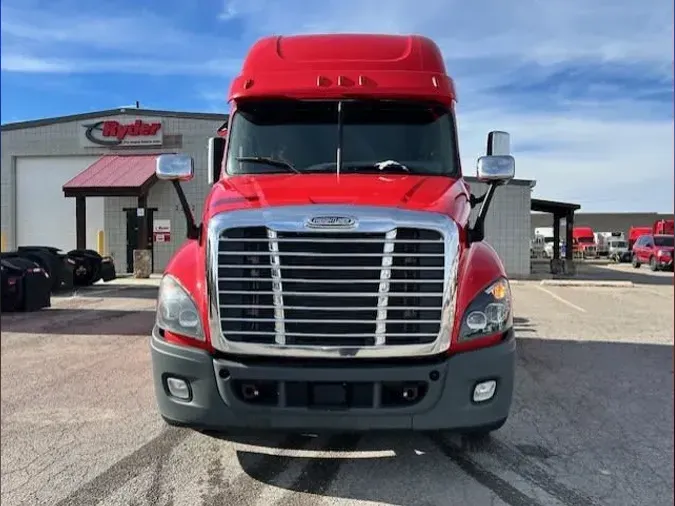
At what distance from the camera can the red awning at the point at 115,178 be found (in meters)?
20.1

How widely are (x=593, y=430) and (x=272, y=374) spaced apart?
2839mm

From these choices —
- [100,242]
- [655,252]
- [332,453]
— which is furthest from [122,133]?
[655,252]

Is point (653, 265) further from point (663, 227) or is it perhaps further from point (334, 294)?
point (334, 294)

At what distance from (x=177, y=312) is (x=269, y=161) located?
1474 mm

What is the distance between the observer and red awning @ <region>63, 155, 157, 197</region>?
20.1 m

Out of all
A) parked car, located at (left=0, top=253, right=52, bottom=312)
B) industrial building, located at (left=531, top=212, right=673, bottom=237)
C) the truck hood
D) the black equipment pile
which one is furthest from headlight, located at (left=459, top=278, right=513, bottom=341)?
industrial building, located at (left=531, top=212, right=673, bottom=237)

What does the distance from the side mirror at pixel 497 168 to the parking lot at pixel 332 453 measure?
185cm

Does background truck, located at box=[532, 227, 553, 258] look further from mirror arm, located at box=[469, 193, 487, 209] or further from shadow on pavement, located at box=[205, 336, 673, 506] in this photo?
mirror arm, located at box=[469, 193, 487, 209]

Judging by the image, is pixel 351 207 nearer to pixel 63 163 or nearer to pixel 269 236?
pixel 269 236

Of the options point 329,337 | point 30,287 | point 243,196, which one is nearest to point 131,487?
point 329,337

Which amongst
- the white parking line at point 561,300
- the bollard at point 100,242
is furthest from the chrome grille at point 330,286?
the bollard at point 100,242

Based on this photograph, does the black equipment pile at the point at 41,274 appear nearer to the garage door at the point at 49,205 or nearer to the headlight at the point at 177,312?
the garage door at the point at 49,205

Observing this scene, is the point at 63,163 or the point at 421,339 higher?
the point at 63,163

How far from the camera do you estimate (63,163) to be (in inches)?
924
